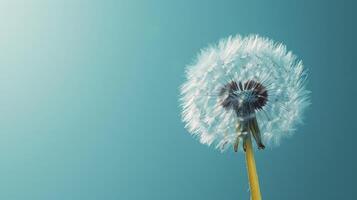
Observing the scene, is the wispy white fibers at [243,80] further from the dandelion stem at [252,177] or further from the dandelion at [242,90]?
the dandelion stem at [252,177]

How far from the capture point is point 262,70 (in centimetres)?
826

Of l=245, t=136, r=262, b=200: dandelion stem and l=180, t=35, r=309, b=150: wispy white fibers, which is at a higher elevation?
l=180, t=35, r=309, b=150: wispy white fibers

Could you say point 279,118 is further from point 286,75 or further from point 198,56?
point 198,56

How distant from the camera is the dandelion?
793cm

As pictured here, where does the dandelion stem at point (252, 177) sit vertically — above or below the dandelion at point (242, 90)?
below

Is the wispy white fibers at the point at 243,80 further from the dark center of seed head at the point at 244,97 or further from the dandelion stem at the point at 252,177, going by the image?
→ the dandelion stem at the point at 252,177

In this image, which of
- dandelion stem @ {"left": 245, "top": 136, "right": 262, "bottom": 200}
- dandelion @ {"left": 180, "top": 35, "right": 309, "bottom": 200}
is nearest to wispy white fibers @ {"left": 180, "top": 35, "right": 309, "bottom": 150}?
dandelion @ {"left": 180, "top": 35, "right": 309, "bottom": 200}

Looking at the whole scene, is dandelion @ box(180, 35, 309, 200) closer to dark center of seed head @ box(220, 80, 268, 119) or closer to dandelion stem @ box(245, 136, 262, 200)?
dark center of seed head @ box(220, 80, 268, 119)

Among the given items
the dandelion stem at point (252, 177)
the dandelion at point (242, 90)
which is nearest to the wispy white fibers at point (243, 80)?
the dandelion at point (242, 90)

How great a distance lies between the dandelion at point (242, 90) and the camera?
7.93 meters

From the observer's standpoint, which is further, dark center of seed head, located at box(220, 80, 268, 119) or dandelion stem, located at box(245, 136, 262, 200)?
dark center of seed head, located at box(220, 80, 268, 119)

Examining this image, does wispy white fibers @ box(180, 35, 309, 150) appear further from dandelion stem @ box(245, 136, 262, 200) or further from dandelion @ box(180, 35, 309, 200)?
dandelion stem @ box(245, 136, 262, 200)

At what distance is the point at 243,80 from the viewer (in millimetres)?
7949

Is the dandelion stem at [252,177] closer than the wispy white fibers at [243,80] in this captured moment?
Yes
